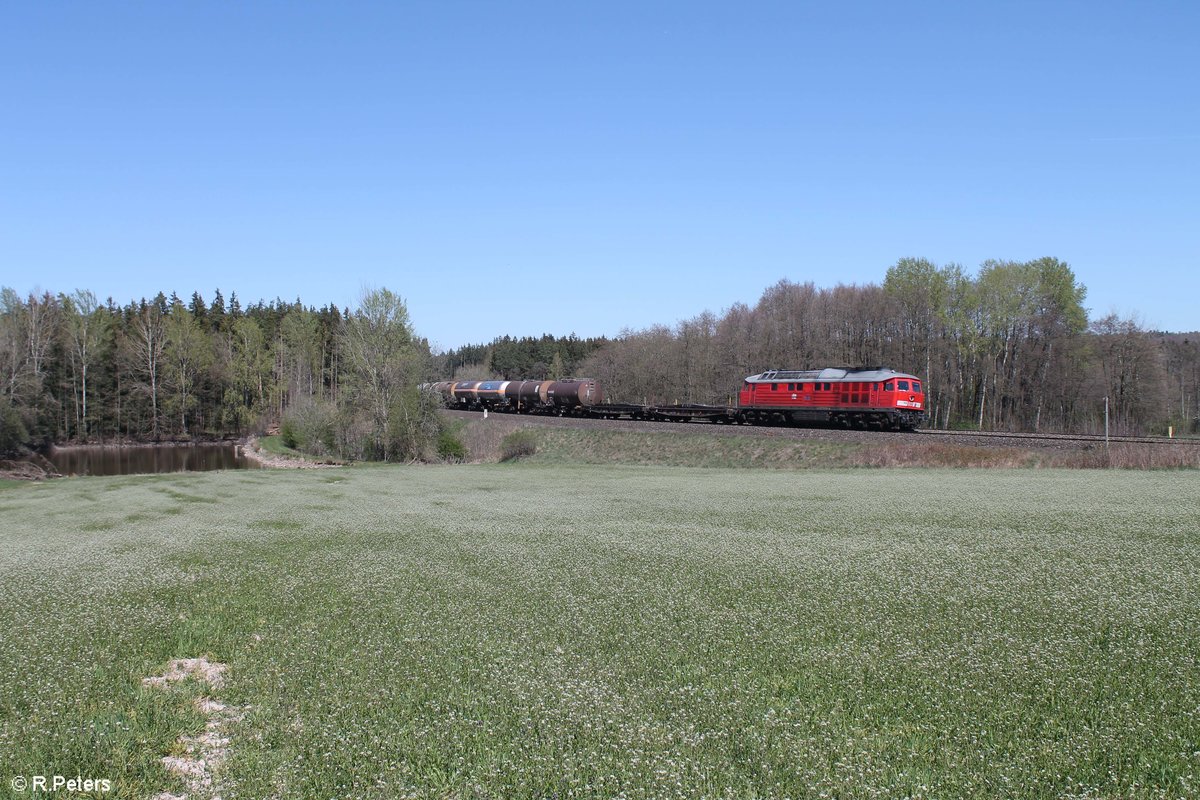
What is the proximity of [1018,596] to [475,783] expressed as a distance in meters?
8.72

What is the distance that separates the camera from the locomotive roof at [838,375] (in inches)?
2015

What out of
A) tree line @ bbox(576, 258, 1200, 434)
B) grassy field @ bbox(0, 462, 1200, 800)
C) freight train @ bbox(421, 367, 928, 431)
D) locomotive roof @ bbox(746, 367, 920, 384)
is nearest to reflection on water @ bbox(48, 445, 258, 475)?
freight train @ bbox(421, 367, 928, 431)

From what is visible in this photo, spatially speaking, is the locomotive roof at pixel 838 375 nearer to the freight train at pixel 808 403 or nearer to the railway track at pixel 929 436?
the freight train at pixel 808 403

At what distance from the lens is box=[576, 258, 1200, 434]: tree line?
73.8 meters

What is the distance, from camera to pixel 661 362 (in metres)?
105

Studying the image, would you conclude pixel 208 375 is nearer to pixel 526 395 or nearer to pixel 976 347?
pixel 526 395

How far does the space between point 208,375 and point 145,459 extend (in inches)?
1155

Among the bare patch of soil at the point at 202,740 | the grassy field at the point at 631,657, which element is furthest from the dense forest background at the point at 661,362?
the bare patch of soil at the point at 202,740

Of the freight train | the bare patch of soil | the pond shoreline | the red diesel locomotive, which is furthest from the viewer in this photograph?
the pond shoreline

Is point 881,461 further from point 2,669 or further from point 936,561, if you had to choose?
point 2,669

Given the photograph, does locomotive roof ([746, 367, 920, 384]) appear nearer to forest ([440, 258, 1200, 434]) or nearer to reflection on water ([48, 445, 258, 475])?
forest ([440, 258, 1200, 434])

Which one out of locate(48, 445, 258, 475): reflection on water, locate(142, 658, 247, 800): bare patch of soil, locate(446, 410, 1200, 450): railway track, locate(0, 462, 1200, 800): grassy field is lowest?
locate(48, 445, 258, 475): reflection on water

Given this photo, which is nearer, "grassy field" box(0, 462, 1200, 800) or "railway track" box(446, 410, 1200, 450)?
"grassy field" box(0, 462, 1200, 800)

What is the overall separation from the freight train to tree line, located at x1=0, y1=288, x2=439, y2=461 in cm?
465
